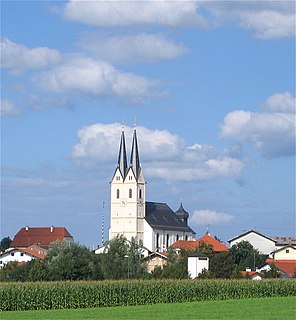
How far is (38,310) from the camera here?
57.2 m

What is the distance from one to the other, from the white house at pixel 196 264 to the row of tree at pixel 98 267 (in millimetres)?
680

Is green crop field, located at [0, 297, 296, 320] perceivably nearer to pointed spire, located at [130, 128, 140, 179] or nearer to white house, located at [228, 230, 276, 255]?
white house, located at [228, 230, 276, 255]

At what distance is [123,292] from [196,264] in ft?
136

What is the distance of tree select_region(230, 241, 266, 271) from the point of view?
5474 inches

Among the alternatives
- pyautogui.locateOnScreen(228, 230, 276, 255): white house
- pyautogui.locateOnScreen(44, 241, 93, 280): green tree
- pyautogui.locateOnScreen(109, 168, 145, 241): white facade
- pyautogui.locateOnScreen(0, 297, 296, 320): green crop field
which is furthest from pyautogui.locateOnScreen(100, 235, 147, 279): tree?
pyautogui.locateOnScreen(109, 168, 145, 241): white facade

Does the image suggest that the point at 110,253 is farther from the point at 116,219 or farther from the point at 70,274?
the point at 116,219

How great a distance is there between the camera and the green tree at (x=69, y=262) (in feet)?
319

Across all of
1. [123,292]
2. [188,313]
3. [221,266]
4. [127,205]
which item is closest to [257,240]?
[127,205]

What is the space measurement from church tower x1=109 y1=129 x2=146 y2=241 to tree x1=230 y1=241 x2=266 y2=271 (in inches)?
1764

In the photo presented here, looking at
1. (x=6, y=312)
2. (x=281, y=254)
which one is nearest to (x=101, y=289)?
(x=6, y=312)

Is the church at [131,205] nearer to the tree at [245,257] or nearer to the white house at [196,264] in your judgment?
the tree at [245,257]

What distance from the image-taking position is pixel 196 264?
4109 inches

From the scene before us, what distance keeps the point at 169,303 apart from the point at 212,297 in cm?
538

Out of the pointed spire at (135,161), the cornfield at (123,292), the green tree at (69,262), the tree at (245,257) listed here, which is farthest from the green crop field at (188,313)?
the pointed spire at (135,161)
